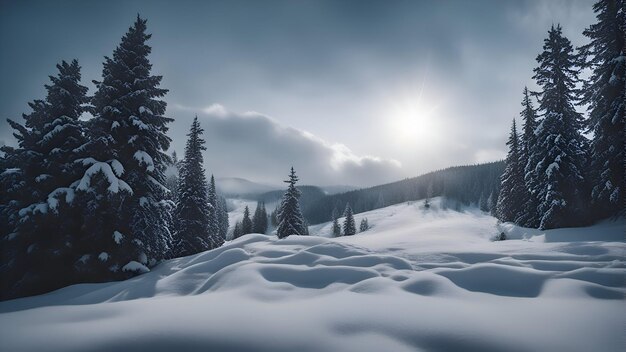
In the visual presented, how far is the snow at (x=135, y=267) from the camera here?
9.97m

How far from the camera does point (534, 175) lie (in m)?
20.4

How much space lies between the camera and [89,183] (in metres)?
10.3

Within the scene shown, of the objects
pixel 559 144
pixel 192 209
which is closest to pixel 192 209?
pixel 192 209

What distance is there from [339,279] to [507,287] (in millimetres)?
3292

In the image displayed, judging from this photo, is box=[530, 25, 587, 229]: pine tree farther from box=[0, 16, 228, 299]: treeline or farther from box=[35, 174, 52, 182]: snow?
box=[35, 174, 52, 182]: snow

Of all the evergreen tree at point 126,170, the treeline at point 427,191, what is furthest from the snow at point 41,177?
the treeline at point 427,191

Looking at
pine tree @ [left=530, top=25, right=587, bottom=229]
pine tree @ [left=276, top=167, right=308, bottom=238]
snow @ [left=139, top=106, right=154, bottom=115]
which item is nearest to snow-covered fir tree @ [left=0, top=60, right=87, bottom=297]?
snow @ [left=139, top=106, right=154, bottom=115]

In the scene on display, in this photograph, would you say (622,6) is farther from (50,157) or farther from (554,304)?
(50,157)

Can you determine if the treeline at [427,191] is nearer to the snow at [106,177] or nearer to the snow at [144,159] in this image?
the snow at [144,159]

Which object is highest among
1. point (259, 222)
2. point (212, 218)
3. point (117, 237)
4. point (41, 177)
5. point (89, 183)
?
point (41, 177)

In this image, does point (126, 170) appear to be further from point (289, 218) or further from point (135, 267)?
point (289, 218)

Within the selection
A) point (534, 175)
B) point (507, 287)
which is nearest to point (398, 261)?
Result: point (507, 287)

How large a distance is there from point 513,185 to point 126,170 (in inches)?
1378

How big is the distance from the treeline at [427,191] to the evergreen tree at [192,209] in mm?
101373
